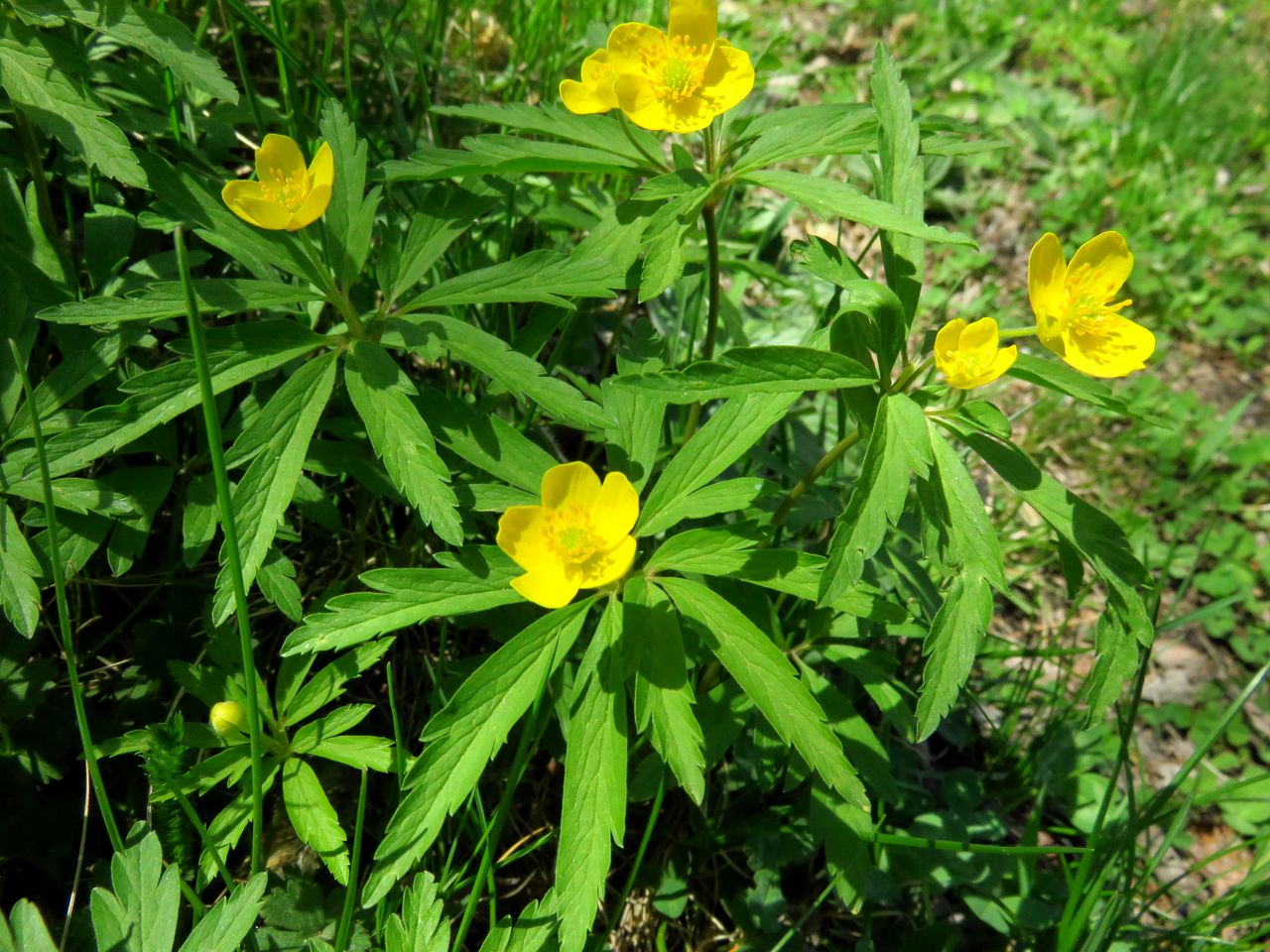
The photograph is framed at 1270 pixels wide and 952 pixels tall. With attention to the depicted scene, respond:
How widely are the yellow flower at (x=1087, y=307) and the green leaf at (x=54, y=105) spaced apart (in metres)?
1.81

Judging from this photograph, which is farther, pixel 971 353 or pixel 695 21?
pixel 695 21

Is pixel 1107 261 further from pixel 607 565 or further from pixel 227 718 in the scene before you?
pixel 227 718

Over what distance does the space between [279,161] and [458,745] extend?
1247 millimetres

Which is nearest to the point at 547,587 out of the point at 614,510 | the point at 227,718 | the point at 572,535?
the point at 572,535

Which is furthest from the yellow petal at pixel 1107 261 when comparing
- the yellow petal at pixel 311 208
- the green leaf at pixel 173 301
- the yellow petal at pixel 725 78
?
the green leaf at pixel 173 301

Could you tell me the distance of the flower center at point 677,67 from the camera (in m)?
1.92

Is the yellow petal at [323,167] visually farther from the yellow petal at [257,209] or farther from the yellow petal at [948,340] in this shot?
the yellow petal at [948,340]

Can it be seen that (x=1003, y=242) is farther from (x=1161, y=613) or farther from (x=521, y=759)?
(x=521, y=759)

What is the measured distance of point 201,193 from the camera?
201 centimetres

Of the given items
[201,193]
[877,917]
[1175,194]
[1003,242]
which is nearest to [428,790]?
[201,193]

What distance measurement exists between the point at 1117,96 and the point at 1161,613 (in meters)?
3.12

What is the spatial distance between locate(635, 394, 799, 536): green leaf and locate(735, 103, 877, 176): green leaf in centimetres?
52

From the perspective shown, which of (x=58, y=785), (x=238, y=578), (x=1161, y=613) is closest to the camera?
(x=238, y=578)

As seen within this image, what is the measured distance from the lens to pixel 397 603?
1.81 metres
